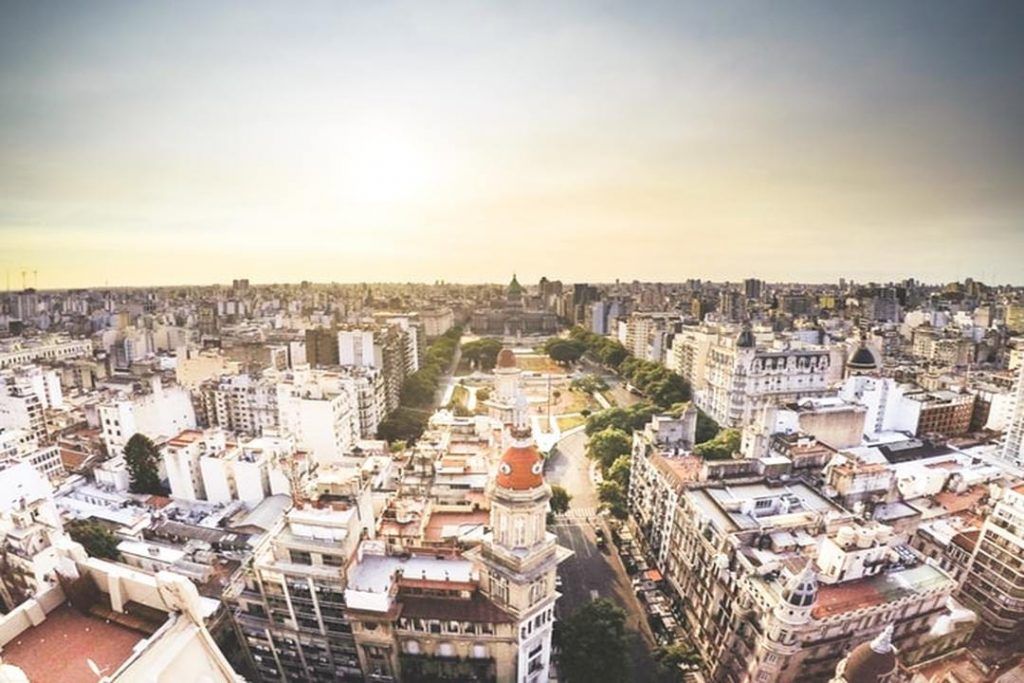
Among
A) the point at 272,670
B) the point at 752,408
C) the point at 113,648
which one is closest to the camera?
the point at 113,648

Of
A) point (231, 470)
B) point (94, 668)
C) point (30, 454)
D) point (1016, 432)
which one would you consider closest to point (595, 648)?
point (94, 668)

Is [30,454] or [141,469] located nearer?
[30,454]

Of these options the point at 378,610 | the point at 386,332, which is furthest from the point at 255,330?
the point at 378,610

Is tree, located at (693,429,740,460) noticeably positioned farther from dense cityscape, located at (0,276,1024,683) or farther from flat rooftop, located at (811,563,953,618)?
flat rooftop, located at (811,563,953,618)

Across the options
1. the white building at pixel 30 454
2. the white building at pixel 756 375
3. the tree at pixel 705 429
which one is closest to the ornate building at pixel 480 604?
the white building at pixel 30 454

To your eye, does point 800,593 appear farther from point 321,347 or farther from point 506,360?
point 321,347

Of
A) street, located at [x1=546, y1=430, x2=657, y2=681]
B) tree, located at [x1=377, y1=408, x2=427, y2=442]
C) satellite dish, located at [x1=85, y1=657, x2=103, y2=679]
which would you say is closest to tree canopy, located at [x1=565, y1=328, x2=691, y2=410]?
street, located at [x1=546, y1=430, x2=657, y2=681]

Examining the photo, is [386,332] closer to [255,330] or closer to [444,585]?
[255,330]
